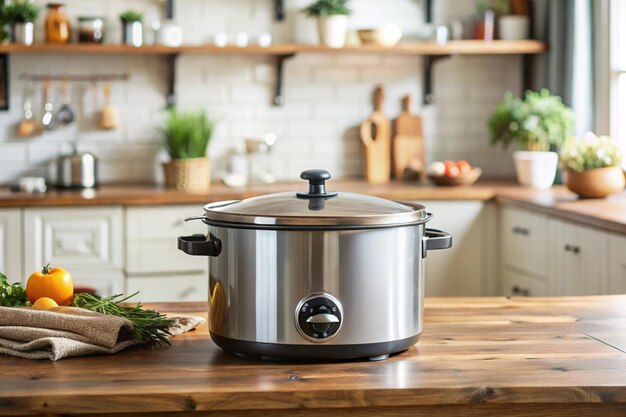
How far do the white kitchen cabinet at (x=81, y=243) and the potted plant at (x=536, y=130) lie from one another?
192 centimetres

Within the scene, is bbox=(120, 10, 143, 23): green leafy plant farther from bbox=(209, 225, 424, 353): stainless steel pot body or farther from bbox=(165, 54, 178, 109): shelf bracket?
bbox=(209, 225, 424, 353): stainless steel pot body

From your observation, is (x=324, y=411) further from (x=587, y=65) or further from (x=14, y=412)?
(x=587, y=65)

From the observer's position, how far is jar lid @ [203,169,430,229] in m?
1.59

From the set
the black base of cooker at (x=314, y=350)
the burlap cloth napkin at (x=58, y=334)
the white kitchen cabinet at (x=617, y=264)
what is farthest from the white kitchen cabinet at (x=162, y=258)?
the black base of cooker at (x=314, y=350)

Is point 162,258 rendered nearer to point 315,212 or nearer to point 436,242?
point 436,242

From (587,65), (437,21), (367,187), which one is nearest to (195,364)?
(367,187)

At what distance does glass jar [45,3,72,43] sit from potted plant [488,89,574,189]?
87.2 inches

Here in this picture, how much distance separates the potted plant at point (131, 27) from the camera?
4961 millimetres

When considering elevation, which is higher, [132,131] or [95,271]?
[132,131]

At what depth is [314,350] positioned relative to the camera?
1.61 metres

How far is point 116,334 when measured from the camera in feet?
5.49

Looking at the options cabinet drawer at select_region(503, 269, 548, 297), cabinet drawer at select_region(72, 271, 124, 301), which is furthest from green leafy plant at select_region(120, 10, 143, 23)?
cabinet drawer at select_region(503, 269, 548, 297)

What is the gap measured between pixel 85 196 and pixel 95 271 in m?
0.35

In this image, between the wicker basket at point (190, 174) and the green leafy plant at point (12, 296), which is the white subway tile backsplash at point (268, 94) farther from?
the green leafy plant at point (12, 296)
